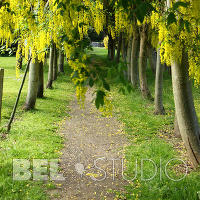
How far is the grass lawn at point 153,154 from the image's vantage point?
14.3ft

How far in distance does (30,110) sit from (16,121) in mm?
1629

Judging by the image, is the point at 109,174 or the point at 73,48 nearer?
the point at 73,48

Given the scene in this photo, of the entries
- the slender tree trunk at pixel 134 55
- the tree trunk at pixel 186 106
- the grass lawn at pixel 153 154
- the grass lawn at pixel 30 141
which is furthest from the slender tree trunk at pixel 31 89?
the slender tree trunk at pixel 134 55

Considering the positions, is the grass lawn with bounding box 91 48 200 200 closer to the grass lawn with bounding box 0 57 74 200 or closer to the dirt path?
the dirt path

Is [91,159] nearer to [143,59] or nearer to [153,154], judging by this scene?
[153,154]

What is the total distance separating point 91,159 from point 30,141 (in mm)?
1568

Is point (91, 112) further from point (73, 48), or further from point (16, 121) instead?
point (73, 48)

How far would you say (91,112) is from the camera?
417 inches

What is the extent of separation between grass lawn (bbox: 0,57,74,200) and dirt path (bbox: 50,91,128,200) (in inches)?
11.0

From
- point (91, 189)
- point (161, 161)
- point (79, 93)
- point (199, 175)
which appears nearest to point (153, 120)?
point (161, 161)

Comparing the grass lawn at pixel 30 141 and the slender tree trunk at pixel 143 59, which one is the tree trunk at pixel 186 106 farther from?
the slender tree trunk at pixel 143 59

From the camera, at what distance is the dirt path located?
178 inches

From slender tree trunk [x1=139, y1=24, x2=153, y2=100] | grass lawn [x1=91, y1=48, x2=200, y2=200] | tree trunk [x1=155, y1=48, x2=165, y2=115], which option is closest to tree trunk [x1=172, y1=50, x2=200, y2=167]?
grass lawn [x1=91, y1=48, x2=200, y2=200]

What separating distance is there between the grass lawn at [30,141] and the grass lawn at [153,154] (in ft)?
4.78
